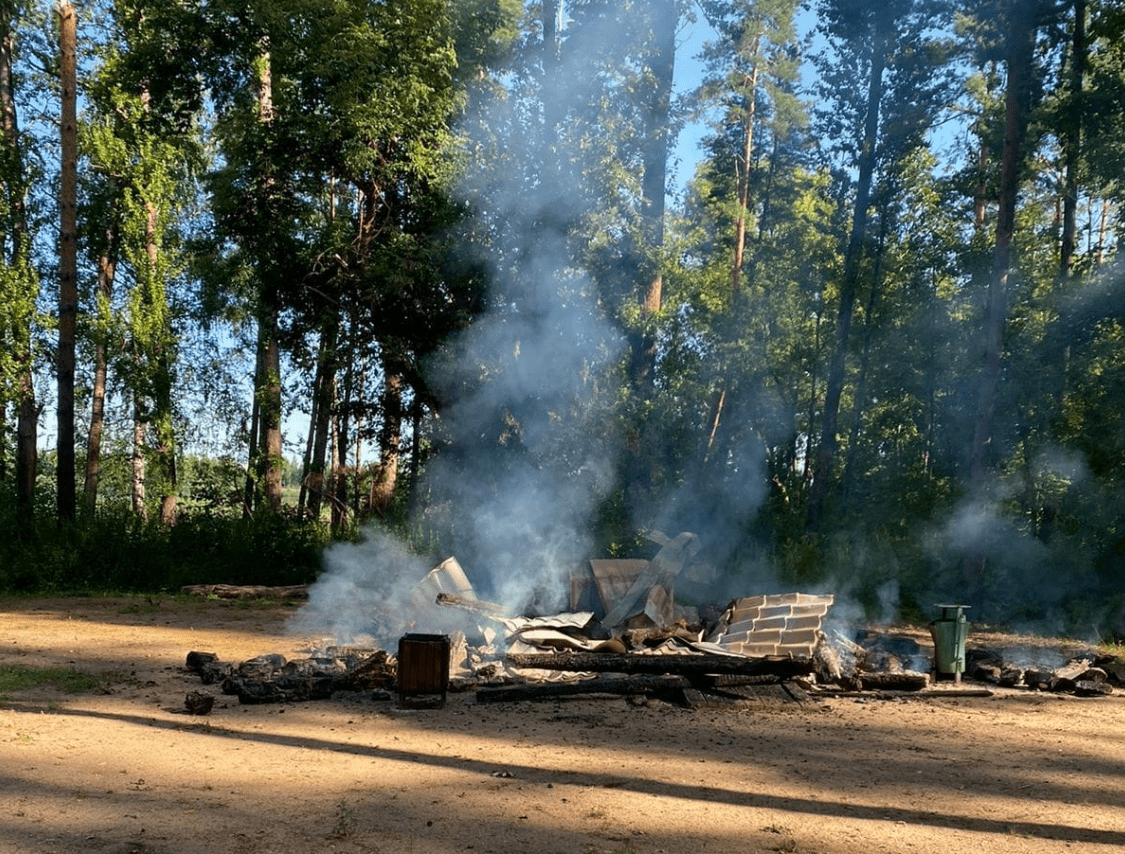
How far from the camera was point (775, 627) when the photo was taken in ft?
35.2

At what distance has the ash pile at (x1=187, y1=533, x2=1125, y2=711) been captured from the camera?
9.12 m

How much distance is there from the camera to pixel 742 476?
30.3 metres

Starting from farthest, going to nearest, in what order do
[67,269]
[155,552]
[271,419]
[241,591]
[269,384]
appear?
[271,419] → [269,384] → [67,269] → [155,552] → [241,591]

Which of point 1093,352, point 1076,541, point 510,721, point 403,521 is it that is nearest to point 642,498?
point 403,521

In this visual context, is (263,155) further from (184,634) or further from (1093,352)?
(1093,352)

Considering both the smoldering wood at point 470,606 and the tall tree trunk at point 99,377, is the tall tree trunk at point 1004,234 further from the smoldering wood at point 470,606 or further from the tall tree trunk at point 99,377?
the tall tree trunk at point 99,377

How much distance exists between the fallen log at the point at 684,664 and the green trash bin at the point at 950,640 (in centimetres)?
196

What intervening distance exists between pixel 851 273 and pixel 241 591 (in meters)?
15.6

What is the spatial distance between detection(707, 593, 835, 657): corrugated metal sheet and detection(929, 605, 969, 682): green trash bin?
Answer: 1.21 m

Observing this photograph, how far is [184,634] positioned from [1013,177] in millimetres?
15679

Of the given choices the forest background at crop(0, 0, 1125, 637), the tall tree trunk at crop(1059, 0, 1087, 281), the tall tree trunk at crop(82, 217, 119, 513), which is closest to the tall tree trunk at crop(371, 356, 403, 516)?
the forest background at crop(0, 0, 1125, 637)

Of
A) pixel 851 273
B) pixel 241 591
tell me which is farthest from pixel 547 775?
pixel 851 273

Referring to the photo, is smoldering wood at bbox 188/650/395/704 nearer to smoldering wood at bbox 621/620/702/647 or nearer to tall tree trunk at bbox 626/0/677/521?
smoldering wood at bbox 621/620/702/647

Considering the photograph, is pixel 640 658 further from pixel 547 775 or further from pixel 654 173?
pixel 654 173
